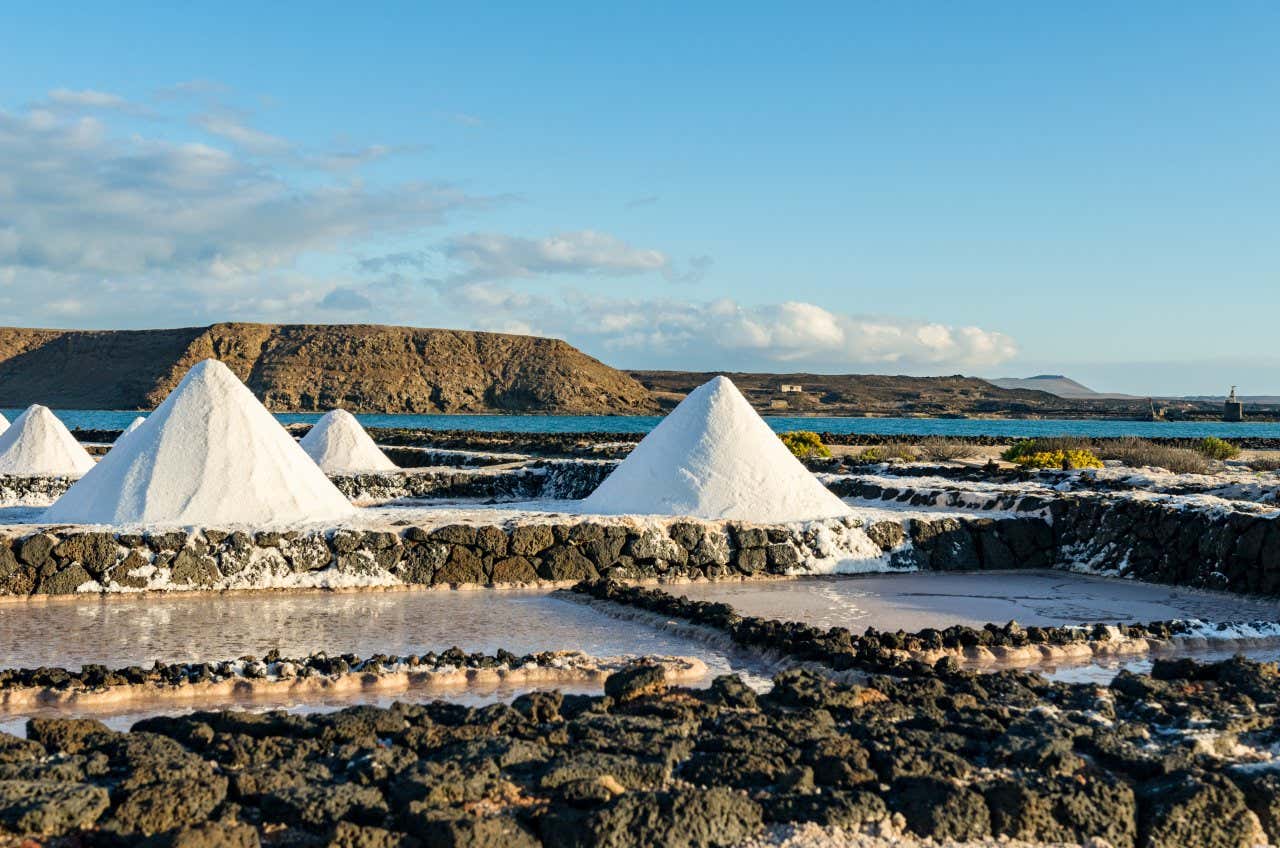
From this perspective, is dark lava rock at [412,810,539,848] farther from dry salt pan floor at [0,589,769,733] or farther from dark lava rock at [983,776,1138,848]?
dry salt pan floor at [0,589,769,733]

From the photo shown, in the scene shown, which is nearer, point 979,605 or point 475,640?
point 475,640

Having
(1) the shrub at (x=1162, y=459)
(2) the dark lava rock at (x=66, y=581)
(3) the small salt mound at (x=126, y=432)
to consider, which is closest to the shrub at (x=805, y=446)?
(1) the shrub at (x=1162, y=459)

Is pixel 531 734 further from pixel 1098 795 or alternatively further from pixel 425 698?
pixel 1098 795

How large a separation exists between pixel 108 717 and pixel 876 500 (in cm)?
1162

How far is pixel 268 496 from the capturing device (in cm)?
1223

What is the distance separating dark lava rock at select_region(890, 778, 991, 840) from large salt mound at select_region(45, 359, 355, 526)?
336 inches

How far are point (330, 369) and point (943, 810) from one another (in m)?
103

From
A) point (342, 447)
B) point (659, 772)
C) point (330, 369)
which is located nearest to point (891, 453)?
point (342, 447)

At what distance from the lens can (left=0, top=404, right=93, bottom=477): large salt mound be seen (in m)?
20.9

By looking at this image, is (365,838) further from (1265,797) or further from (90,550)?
(90,550)

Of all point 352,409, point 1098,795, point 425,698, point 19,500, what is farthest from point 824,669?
point 352,409

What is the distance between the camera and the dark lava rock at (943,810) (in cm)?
397

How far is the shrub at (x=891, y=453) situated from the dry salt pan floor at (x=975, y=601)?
35.9 ft

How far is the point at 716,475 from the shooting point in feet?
43.7
